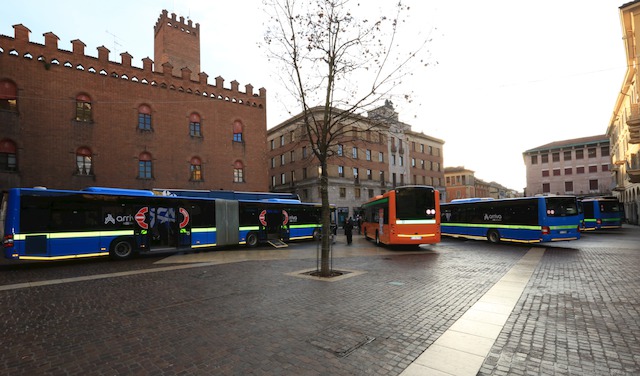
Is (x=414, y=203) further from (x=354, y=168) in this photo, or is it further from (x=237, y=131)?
(x=354, y=168)

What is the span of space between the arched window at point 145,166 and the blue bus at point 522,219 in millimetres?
24335

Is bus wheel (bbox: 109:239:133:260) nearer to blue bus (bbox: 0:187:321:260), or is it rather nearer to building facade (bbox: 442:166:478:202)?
blue bus (bbox: 0:187:321:260)

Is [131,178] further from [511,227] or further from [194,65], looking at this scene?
[511,227]

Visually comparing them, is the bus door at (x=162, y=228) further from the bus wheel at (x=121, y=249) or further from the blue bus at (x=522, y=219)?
the blue bus at (x=522, y=219)

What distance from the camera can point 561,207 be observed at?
16.8 metres

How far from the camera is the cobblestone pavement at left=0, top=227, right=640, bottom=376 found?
4098 millimetres

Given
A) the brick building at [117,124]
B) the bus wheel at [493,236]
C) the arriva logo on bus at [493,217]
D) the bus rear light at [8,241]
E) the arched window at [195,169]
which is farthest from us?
the arched window at [195,169]

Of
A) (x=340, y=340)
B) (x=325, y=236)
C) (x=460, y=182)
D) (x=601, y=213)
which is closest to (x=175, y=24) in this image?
(x=325, y=236)

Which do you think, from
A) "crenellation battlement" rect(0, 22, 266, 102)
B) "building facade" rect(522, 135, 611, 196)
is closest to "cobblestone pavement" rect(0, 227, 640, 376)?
"crenellation battlement" rect(0, 22, 266, 102)

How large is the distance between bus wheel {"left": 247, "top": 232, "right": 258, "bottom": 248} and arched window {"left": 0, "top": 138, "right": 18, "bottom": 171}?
56.2ft

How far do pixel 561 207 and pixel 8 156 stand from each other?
33.8m

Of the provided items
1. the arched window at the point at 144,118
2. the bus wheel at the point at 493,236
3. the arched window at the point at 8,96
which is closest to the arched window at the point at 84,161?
the arched window at the point at 144,118

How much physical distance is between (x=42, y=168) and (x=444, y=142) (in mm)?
62342

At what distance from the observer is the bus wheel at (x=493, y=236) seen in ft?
63.2
